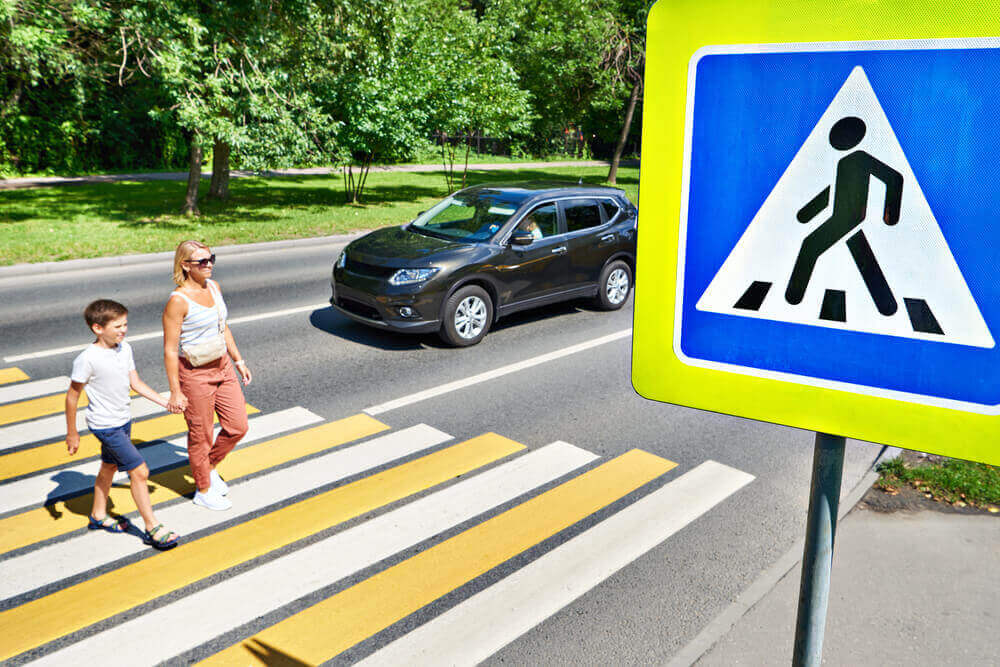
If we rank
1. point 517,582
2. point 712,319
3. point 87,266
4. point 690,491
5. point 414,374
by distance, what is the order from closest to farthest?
1. point 712,319
2. point 517,582
3. point 690,491
4. point 414,374
5. point 87,266

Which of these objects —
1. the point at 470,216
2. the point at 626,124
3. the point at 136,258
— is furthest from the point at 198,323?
the point at 626,124

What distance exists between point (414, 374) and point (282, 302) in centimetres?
381

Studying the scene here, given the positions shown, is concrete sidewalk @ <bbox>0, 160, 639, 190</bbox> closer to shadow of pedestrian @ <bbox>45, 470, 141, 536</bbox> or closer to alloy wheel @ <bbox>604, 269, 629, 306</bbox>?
alloy wheel @ <bbox>604, 269, 629, 306</bbox>

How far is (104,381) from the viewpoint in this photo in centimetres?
470

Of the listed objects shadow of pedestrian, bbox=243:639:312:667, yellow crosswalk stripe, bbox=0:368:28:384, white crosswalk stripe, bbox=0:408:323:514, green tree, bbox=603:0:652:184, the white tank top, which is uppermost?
green tree, bbox=603:0:652:184

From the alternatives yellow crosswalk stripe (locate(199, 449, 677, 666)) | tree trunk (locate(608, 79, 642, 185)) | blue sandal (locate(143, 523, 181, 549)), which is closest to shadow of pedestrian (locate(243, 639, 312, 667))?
yellow crosswalk stripe (locate(199, 449, 677, 666))

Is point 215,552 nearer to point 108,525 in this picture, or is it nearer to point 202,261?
point 108,525

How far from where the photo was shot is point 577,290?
37.1ft

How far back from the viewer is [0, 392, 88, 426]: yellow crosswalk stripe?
6.93 meters

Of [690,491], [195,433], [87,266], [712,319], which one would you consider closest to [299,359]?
[195,433]

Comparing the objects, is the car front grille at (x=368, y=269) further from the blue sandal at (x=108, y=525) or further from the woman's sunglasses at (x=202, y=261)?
the blue sandal at (x=108, y=525)

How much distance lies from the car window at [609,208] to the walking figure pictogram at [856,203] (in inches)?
408

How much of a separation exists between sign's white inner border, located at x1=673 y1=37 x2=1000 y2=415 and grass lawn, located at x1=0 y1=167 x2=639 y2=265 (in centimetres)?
1409

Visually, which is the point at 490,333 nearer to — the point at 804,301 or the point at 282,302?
the point at 282,302
